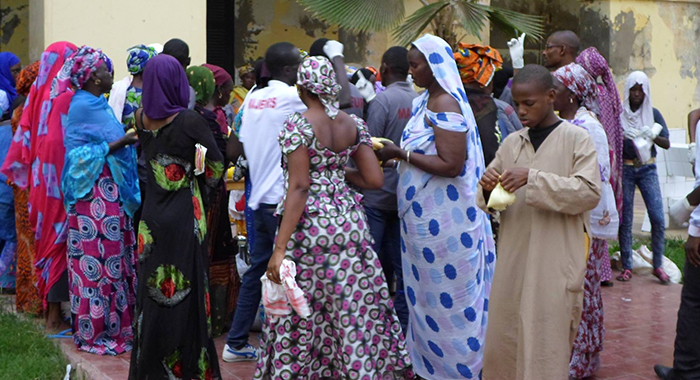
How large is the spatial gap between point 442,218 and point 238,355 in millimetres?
1754

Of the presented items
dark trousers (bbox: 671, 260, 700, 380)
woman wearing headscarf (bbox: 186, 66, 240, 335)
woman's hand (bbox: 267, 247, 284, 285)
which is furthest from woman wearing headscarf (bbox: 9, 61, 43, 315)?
dark trousers (bbox: 671, 260, 700, 380)

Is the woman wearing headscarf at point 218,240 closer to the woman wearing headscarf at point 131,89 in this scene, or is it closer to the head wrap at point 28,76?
the woman wearing headscarf at point 131,89

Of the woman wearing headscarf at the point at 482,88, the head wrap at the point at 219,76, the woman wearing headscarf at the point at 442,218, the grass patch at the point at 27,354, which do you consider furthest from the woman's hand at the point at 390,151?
the grass patch at the point at 27,354

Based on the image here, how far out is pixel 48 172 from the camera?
6391 mm

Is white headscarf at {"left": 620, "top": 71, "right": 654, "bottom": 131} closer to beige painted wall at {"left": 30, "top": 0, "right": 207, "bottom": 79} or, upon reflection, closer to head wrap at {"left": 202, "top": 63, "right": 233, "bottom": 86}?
head wrap at {"left": 202, "top": 63, "right": 233, "bottom": 86}

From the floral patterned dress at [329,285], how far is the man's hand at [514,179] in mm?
958

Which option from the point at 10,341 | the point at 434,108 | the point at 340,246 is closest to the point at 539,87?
the point at 434,108

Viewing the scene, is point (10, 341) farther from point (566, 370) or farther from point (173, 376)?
point (566, 370)

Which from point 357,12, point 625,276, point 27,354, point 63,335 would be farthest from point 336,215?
point 357,12

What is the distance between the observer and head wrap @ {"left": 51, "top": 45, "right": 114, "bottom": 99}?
604 centimetres

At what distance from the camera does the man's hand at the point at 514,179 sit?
13.1ft

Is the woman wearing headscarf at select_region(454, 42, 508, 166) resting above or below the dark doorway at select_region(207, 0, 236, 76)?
below

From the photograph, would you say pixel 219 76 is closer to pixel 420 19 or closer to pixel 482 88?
pixel 482 88

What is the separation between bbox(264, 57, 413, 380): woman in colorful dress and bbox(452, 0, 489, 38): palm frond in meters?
5.29
